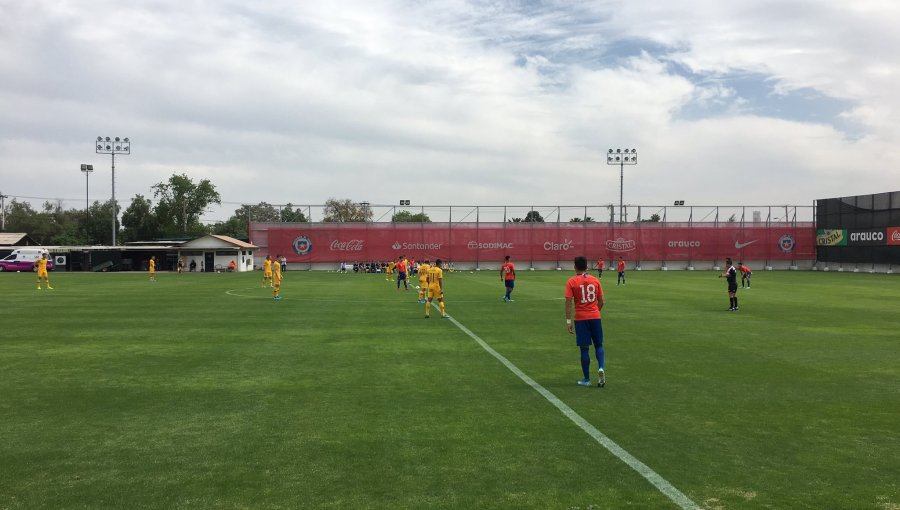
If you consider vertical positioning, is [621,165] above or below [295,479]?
above

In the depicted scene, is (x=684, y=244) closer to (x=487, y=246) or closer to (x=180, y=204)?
(x=487, y=246)

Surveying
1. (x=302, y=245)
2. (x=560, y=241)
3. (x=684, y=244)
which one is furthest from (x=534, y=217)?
(x=302, y=245)

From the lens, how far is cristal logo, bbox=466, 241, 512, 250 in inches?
2859

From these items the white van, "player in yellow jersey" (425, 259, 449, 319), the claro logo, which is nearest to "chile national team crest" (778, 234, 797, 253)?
the claro logo

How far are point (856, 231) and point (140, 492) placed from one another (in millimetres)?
74166

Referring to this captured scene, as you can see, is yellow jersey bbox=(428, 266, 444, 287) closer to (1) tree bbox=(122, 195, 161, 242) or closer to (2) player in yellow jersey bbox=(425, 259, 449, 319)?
(2) player in yellow jersey bbox=(425, 259, 449, 319)

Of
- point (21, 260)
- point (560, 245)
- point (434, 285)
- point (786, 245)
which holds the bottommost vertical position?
point (21, 260)

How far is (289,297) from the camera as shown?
29.2 meters

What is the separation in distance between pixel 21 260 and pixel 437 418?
72.2 m

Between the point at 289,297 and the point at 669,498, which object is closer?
the point at 669,498

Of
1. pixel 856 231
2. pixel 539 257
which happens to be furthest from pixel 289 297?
pixel 856 231

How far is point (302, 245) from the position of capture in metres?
70.6

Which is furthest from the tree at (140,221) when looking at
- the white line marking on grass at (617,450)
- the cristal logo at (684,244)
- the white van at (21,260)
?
the white line marking on grass at (617,450)

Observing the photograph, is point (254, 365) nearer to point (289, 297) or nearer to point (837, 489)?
point (837, 489)
